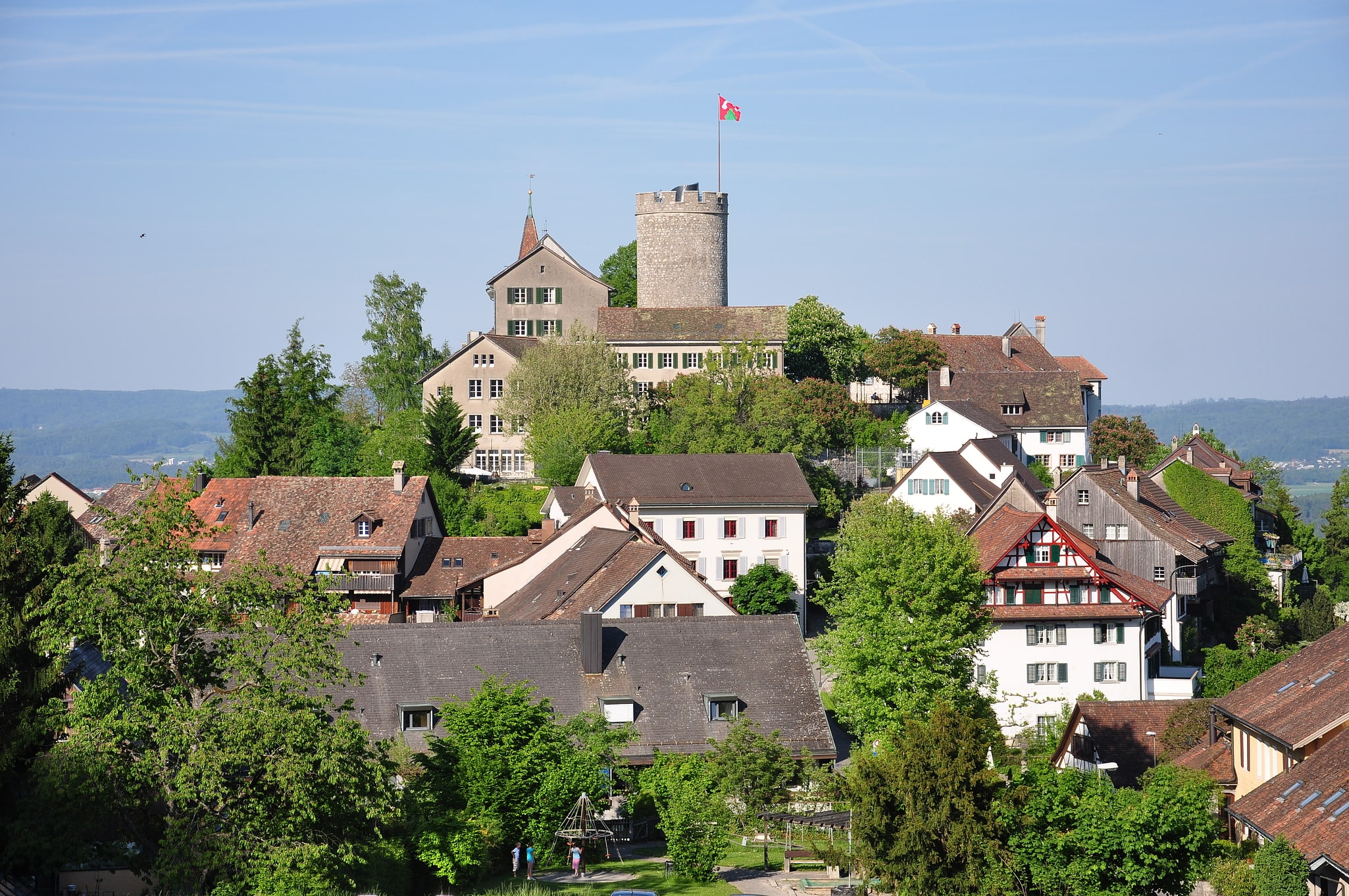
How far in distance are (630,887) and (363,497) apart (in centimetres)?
3728

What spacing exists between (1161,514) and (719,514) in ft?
60.8

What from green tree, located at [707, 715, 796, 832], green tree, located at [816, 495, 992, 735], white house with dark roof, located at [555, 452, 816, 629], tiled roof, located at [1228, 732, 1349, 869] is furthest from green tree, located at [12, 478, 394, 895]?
white house with dark roof, located at [555, 452, 816, 629]

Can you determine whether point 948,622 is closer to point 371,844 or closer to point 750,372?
point 371,844

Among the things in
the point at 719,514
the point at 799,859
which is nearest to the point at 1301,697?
the point at 799,859

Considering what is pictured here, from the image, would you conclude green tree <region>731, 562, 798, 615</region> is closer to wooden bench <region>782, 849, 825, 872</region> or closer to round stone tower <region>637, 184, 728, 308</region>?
wooden bench <region>782, 849, 825, 872</region>

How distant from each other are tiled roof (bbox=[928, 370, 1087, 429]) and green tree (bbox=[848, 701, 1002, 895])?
194ft

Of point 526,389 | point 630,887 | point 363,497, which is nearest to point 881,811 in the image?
point 630,887

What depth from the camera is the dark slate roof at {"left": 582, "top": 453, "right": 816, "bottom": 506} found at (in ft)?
223

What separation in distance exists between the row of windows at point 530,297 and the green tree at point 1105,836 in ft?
228

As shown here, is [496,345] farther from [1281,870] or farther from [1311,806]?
[1281,870]

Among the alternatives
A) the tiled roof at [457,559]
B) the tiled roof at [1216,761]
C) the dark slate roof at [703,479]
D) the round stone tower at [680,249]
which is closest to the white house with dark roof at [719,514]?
the dark slate roof at [703,479]

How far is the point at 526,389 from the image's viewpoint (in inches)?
3250

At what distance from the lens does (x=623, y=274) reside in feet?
394

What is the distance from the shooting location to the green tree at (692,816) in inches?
1401
